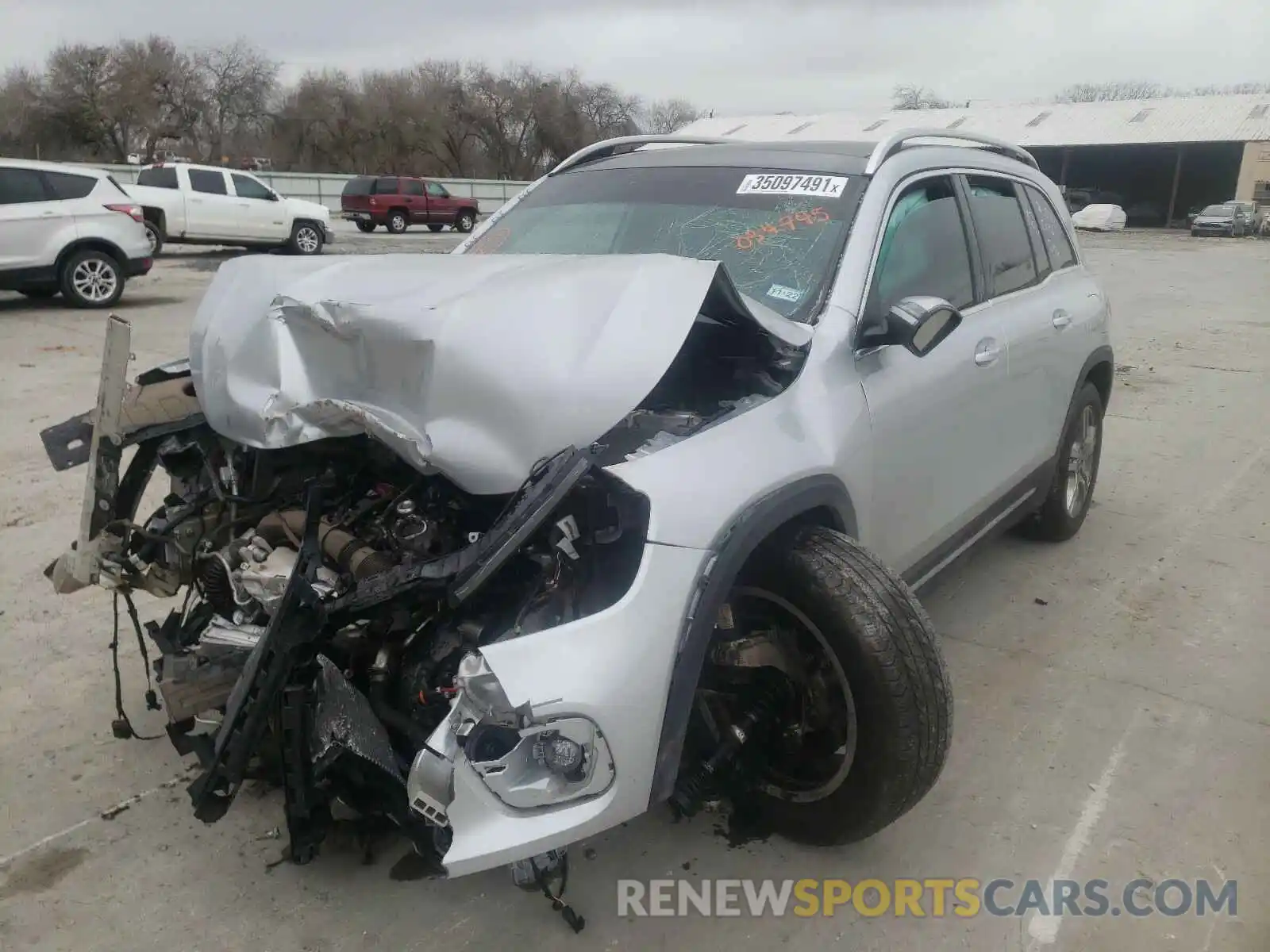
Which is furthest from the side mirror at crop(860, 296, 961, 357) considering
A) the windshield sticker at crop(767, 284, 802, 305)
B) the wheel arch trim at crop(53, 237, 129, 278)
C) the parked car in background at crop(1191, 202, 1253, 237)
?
the parked car in background at crop(1191, 202, 1253, 237)

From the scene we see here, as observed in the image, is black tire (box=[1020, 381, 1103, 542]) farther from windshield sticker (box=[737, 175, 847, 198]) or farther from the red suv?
the red suv

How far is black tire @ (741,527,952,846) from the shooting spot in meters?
2.38

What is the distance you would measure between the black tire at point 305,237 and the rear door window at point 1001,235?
17.6m

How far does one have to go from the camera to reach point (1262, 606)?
4363mm

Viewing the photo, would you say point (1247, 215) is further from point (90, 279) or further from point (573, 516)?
point (573, 516)

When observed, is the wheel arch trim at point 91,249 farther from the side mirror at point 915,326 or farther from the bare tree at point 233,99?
the bare tree at point 233,99

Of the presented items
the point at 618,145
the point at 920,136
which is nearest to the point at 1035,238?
the point at 920,136

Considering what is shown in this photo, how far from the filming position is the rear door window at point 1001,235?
153 inches

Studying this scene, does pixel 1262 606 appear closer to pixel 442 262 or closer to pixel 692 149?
pixel 692 149

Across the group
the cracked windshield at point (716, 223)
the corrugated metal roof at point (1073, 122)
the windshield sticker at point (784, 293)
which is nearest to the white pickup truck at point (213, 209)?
the cracked windshield at point (716, 223)

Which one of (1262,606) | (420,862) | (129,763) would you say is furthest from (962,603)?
(129,763)

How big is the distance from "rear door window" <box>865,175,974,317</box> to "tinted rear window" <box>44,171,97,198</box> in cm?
1195

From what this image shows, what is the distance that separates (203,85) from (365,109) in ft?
30.7

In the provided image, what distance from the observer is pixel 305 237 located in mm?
19469
